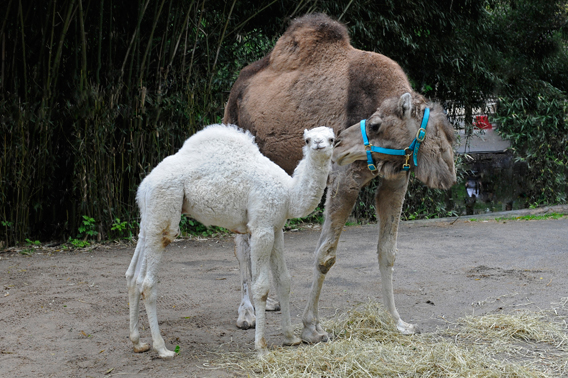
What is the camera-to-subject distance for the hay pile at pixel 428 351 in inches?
127

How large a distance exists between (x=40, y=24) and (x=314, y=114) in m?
4.43

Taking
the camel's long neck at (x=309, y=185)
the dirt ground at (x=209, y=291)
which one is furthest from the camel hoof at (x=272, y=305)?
the camel's long neck at (x=309, y=185)

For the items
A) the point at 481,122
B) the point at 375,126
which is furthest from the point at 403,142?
the point at 481,122

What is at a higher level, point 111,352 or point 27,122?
point 27,122

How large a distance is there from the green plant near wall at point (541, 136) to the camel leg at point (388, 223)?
780 centimetres

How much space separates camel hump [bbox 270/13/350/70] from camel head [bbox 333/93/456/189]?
1031 millimetres

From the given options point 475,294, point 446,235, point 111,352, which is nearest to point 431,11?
point 446,235

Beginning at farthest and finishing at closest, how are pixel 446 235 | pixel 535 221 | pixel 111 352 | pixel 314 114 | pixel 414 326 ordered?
pixel 535 221 < pixel 446 235 < pixel 314 114 < pixel 414 326 < pixel 111 352

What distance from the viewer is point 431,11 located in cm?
927

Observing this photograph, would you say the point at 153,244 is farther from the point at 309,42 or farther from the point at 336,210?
the point at 309,42

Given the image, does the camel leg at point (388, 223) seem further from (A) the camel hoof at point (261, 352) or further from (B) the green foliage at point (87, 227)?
(B) the green foliage at point (87, 227)

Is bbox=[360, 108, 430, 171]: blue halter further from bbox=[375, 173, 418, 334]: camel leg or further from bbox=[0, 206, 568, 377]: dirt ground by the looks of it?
bbox=[0, 206, 568, 377]: dirt ground

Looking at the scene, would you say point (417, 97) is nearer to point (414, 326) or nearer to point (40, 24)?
point (414, 326)

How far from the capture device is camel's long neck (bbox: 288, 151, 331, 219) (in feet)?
11.0
